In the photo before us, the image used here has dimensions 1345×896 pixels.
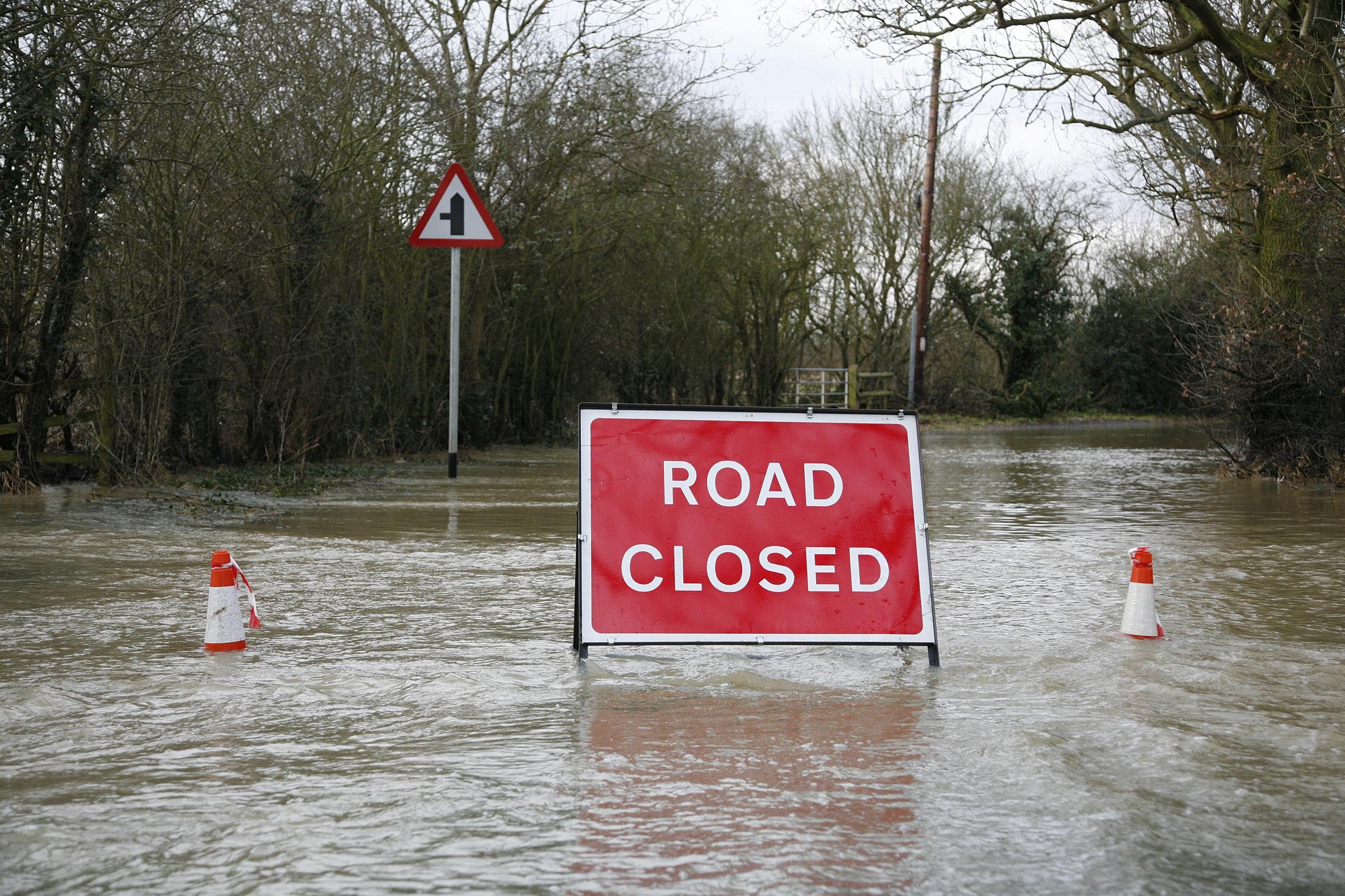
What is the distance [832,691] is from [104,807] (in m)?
3.07

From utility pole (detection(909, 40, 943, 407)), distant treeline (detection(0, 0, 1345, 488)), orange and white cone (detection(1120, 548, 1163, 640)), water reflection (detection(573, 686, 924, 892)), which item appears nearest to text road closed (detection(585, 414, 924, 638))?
water reflection (detection(573, 686, 924, 892))

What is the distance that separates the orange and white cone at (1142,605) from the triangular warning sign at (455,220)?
32.9ft

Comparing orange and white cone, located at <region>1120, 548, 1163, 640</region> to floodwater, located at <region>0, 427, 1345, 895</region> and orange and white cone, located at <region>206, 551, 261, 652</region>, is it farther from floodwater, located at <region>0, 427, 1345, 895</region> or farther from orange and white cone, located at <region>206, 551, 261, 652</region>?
orange and white cone, located at <region>206, 551, 261, 652</region>

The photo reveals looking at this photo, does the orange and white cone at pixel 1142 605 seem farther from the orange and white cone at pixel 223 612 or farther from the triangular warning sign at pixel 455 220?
the triangular warning sign at pixel 455 220

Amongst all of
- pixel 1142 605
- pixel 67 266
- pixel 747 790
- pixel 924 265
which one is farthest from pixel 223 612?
pixel 924 265

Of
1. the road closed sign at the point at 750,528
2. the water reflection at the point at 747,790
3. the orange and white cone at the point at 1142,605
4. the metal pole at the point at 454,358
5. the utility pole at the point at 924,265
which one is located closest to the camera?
the water reflection at the point at 747,790

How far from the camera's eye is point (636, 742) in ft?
18.0

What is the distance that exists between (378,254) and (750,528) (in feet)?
45.2

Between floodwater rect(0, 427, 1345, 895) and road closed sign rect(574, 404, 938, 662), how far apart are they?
24cm

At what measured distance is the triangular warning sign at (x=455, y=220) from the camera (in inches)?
641

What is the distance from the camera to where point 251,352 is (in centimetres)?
1673

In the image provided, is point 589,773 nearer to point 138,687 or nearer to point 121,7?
point 138,687

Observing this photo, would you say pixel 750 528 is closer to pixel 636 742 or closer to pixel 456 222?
pixel 636 742

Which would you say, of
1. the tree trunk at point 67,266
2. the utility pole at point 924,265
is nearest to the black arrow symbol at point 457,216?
the tree trunk at point 67,266
